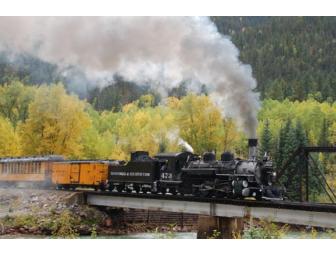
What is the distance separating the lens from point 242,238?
63.4ft

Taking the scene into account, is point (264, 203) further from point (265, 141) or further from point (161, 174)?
point (161, 174)

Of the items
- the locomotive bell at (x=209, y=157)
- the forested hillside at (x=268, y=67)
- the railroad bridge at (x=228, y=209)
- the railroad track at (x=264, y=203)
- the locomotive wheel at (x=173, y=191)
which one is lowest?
the railroad bridge at (x=228, y=209)

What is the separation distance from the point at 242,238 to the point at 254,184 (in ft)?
6.86

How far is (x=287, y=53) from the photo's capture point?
22.9 meters

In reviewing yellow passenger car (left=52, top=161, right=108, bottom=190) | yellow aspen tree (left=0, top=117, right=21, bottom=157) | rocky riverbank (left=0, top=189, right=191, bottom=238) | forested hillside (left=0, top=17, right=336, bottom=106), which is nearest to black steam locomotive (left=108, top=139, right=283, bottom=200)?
yellow passenger car (left=52, top=161, right=108, bottom=190)

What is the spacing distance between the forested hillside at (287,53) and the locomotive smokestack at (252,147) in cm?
277

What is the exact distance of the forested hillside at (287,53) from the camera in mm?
20922

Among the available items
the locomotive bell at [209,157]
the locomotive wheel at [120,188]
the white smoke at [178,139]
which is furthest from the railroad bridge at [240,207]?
the white smoke at [178,139]

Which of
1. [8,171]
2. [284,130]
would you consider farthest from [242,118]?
[8,171]

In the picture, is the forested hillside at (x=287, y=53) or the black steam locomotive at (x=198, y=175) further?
the forested hillside at (x=287, y=53)

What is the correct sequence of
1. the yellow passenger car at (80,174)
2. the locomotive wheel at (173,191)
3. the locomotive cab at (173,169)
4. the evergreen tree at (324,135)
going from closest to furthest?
the evergreen tree at (324,135) < the locomotive cab at (173,169) < the locomotive wheel at (173,191) < the yellow passenger car at (80,174)

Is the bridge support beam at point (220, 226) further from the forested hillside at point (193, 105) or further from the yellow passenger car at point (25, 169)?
the yellow passenger car at point (25, 169)

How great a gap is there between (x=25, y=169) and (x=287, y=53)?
12804 mm

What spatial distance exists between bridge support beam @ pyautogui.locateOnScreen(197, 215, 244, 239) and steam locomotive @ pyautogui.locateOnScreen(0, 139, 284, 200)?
0.84m
